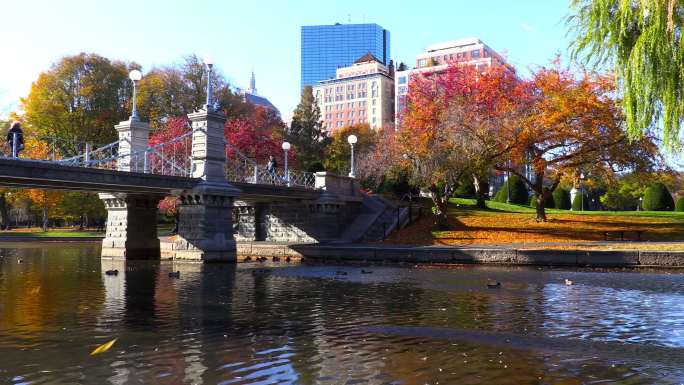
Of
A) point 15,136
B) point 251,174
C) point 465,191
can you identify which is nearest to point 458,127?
point 251,174

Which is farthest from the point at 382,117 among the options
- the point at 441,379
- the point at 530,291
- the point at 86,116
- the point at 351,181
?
the point at 441,379

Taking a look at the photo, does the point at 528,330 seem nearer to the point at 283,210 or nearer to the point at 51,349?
the point at 51,349

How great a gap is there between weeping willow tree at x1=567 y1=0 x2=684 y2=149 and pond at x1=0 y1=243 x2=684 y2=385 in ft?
14.9

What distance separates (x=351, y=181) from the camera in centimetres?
3894

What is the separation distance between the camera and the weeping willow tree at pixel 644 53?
14.5m

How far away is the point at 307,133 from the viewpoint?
70.2 metres

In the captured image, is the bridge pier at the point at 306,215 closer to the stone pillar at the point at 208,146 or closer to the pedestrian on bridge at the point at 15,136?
the stone pillar at the point at 208,146

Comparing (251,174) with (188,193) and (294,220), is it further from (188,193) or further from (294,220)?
(188,193)

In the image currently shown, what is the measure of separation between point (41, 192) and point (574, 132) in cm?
4289

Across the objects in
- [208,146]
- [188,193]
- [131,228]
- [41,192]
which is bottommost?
[131,228]

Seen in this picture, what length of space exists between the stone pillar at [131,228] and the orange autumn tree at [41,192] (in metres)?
20.7

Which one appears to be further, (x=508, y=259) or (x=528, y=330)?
(x=508, y=259)

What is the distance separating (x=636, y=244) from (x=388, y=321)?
17886mm

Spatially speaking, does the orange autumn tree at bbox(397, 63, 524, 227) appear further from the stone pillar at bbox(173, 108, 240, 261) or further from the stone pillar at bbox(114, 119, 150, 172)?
the stone pillar at bbox(114, 119, 150, 172)
